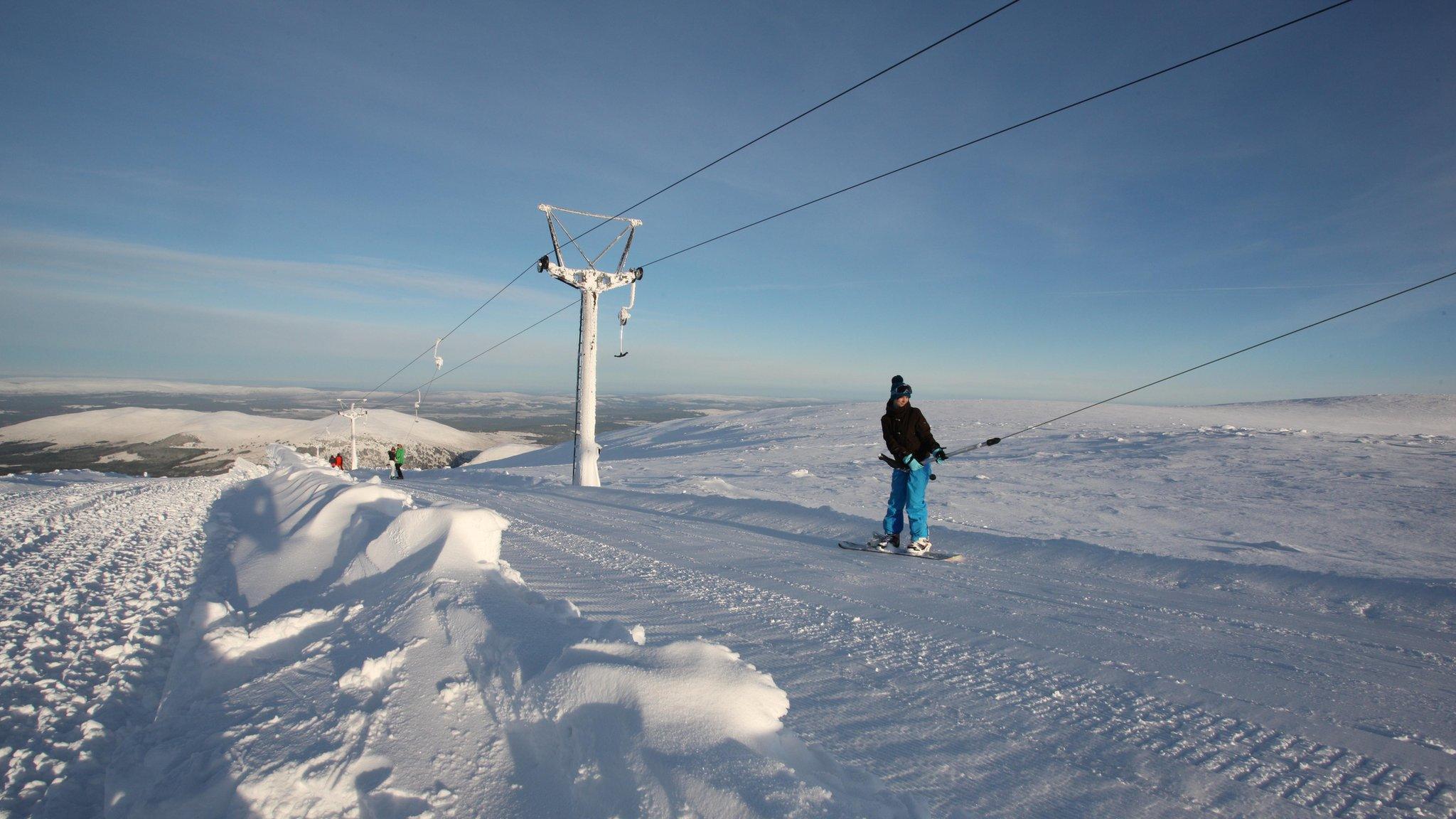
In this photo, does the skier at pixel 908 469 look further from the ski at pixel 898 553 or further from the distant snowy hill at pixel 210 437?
the distant snowy hill at pixel 210 437

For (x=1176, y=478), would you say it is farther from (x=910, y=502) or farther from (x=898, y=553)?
(x=898, y=553)

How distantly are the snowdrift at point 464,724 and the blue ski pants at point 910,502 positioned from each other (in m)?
3.99

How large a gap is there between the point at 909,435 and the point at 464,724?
5.22 m

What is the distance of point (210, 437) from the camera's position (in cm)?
8719

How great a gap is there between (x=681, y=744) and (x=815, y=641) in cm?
171

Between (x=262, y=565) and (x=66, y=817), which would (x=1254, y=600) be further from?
(x=262, y=565)

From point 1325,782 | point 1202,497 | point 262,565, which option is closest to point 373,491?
point 262,565

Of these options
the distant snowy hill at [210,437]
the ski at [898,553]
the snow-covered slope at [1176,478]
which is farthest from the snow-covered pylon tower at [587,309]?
the distant snowy hill at [210,437]

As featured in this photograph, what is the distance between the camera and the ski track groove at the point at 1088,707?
2285 mm

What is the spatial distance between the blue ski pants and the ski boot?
0.29 feet

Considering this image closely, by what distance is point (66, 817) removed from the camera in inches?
84.5

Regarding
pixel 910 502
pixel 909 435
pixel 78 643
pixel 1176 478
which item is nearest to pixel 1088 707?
pixel 910 502

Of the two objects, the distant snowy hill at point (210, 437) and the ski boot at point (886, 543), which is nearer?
the ski boot at point (886, 543)

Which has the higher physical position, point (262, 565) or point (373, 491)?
point (373, 491)
